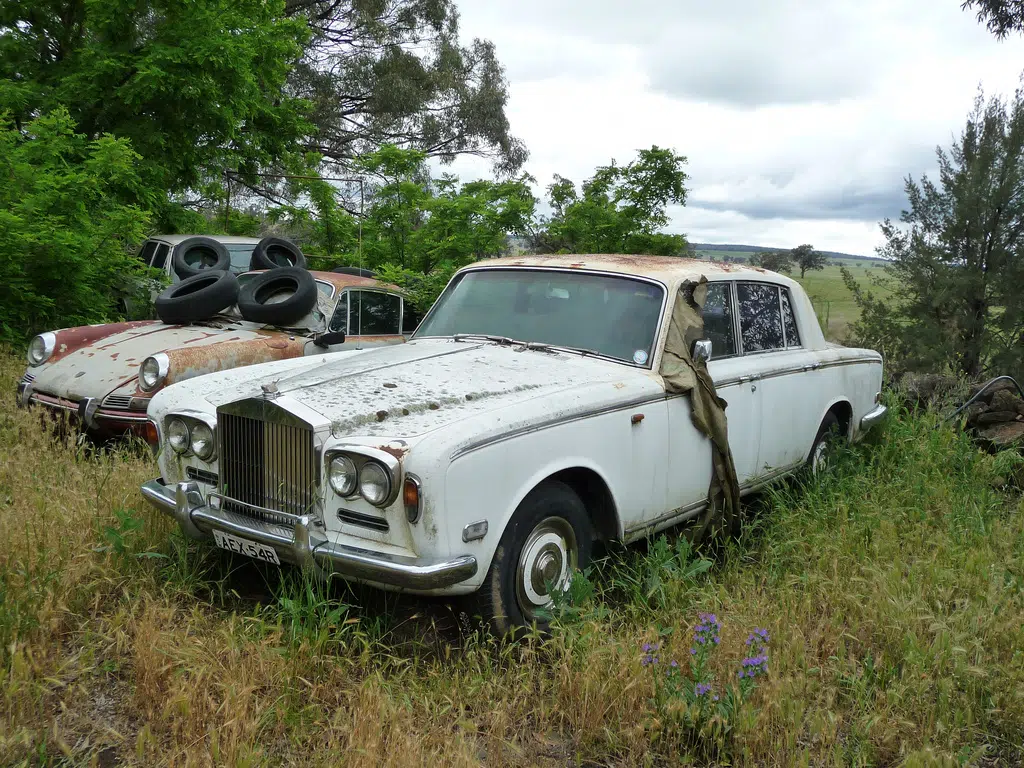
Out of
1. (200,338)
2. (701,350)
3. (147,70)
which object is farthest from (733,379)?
(147,70)

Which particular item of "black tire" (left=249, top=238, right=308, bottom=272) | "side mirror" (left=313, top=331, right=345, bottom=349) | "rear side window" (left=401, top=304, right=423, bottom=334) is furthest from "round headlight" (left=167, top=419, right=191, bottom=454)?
"black tire" (left=249, top=238, right=308, bottom=272)

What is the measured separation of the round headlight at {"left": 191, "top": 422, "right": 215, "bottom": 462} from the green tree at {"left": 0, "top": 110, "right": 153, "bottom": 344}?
6.07 m

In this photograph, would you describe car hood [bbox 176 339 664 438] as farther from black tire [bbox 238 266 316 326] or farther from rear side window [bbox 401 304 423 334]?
rear side window [bbox 401 304 423 334]

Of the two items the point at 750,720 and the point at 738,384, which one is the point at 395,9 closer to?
the point at 738,384

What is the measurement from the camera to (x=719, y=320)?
5.10 metres

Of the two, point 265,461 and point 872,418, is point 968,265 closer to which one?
point 872,418

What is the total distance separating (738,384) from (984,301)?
23.0 metres

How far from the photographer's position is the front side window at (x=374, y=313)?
7508 millimetres

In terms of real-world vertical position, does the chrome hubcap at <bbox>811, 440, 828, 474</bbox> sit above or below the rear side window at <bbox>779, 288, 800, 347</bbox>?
below

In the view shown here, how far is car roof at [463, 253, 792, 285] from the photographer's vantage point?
4.73 metres

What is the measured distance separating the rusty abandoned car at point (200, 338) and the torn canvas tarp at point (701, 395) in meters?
2.74

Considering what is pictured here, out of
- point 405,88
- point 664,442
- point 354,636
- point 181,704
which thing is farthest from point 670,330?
point 405,88

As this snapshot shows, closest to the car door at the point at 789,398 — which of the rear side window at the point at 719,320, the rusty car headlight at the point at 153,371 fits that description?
the rear side window at the point at 719,320

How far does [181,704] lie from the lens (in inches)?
114
